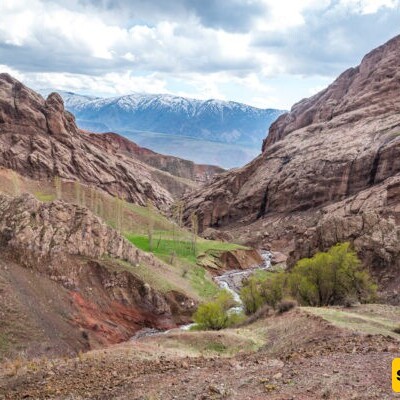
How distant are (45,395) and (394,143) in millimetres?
94127

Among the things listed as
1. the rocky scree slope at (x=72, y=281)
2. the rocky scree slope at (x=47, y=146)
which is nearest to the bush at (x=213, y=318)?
the rocky scree slope at (x=72, y=281)

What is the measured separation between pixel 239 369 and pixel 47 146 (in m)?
104

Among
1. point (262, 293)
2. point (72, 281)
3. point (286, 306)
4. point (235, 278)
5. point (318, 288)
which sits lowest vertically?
point (235, 278)

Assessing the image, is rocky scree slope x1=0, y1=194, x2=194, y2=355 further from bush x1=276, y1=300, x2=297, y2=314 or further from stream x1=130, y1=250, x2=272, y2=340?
bush x1=276, y1=300, x2=297, y2=314

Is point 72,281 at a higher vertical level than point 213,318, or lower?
higher

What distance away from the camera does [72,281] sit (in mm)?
44156

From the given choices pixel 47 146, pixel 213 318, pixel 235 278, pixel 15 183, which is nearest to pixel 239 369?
pixel 213 318

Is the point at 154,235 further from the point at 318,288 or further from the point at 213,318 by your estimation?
the point at 213,318

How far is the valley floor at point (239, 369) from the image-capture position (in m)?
15.1

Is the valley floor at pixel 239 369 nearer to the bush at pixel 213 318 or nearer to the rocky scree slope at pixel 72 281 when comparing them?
the bush at pixel 213 318

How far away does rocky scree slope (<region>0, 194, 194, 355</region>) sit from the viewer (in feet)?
124

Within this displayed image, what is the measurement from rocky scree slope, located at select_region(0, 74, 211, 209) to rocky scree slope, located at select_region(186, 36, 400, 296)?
23.5 m

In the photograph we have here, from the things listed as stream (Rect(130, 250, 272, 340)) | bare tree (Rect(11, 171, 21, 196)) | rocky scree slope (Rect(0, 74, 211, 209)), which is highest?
rocky scree slope (Rect(0, 74, 211, 209))

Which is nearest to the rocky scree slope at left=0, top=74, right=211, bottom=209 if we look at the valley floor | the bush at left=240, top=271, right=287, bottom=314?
the bush at left=240, top=271, right=287, bottom=314
